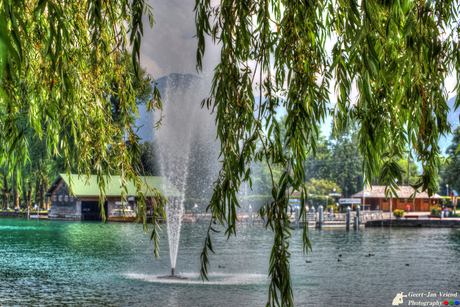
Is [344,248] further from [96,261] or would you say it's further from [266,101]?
[266,101]

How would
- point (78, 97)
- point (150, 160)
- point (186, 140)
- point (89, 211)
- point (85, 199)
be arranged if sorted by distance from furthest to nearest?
point (186, 140) → point (150, 160) → point (89, 211) → point (85, 199) → point (78, 97)

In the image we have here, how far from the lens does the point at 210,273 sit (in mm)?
14508

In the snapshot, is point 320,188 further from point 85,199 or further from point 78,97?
point 78,97

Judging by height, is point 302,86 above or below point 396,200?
above

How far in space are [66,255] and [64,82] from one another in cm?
1733

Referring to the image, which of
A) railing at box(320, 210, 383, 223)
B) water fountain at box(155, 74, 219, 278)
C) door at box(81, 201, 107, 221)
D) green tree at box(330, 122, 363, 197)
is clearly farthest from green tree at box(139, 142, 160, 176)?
green tree at box(330, 122, 363, 197)

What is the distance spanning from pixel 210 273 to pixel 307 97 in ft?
41.8

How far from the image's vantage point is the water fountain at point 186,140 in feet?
120

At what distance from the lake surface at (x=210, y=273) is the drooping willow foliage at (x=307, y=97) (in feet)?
27.3

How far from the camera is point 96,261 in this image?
16703 millimetres

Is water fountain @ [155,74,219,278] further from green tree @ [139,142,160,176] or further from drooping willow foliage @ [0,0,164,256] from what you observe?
drooping willow foliage @ [0,0,164,256]

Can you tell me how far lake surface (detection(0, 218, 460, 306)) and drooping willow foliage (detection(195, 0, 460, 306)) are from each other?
833 centimetres

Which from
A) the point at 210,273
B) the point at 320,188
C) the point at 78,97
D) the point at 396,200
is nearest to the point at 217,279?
the point at 210,273

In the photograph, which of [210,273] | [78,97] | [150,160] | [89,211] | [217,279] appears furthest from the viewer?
[150,160]
